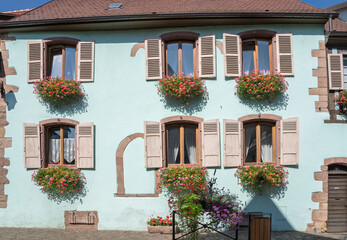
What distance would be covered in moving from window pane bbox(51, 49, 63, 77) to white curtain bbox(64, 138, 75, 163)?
195cm

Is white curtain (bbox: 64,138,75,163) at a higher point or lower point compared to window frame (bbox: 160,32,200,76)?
lower

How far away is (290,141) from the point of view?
7.79 metres

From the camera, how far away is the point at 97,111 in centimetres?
813

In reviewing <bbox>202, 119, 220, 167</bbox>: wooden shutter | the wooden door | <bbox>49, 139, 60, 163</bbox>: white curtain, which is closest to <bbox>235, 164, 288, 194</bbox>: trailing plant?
<bbox>202, 119, 220, 167</bbox>: wooden shutter

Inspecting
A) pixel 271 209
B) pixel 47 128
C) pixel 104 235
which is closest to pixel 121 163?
pixel 104 235

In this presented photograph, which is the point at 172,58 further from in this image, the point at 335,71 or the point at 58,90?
the point at 335,71

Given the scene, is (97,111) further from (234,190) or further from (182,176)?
(234,190)

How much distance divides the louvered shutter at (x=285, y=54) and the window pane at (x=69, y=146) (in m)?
6.14

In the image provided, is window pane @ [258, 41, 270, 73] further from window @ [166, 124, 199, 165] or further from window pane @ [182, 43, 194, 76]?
window @ [166, 124, 199, 165]

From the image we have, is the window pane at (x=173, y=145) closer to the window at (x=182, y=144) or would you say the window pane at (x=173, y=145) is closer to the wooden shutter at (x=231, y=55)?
the window at (x=182, y=144)

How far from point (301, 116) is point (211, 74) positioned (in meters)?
2.72

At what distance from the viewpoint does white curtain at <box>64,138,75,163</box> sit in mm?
8281

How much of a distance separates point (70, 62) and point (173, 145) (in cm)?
389

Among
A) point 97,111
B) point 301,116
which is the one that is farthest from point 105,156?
point 301,116
